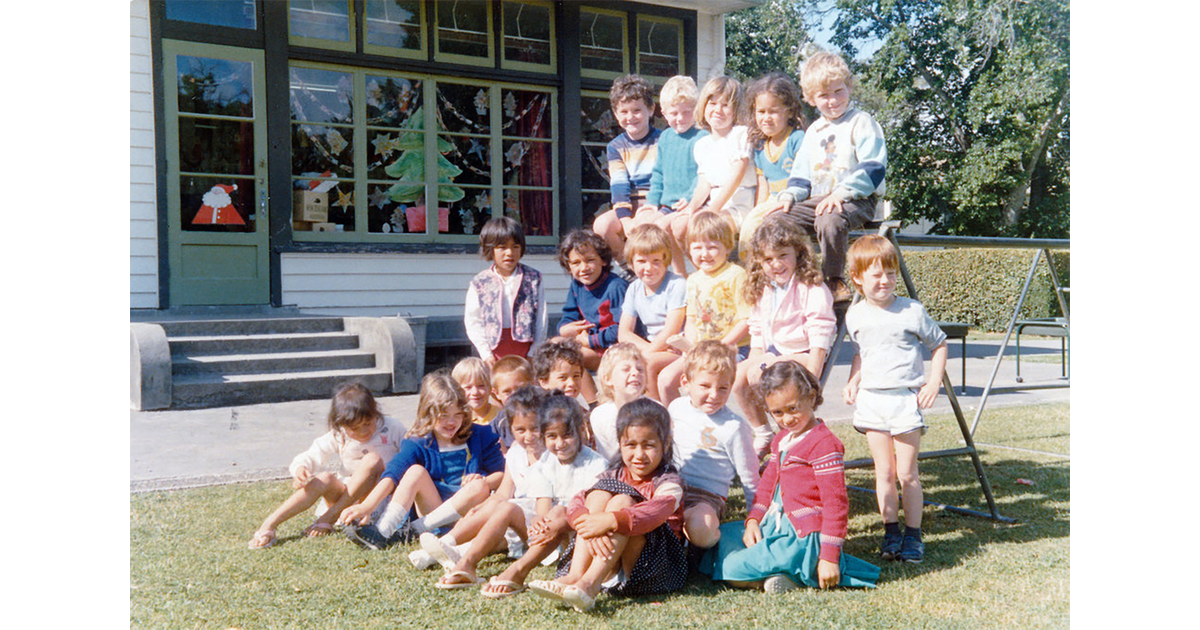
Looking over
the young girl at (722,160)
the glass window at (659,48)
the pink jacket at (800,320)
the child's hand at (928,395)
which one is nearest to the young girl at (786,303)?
the pink jacket at (800,320)

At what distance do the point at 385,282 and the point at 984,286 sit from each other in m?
4.50

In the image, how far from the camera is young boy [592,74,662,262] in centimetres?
420

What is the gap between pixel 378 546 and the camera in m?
3.28

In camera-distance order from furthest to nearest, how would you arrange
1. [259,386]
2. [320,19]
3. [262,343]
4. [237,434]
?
[320,19] < [262,343] < [259,386] < [237,434]

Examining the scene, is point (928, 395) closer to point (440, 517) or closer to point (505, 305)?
point (440, 517)

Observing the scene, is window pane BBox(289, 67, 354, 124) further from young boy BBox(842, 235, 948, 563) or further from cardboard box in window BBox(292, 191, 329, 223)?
young boy BBox(842, 235, 948, 563)

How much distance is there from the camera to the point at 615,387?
132 inches

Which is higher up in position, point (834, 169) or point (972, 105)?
point (972, 105)

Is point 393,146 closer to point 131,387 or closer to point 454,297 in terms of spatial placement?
point 454,297

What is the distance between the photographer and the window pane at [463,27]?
25.5 ft

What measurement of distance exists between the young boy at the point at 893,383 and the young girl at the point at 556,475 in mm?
959

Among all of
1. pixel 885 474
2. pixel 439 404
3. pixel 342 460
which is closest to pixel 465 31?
pixel 342 460

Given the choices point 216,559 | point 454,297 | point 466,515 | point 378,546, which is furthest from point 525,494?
A: point 454,297

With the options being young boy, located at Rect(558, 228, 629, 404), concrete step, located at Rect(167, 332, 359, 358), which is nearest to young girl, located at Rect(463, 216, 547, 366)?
young boy, located at Rect(558, 228, 629, 404)
